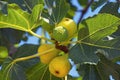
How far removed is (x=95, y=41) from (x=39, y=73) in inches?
18.6

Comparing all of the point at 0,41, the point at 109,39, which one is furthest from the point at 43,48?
the point at 0,41

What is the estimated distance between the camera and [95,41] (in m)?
2.17

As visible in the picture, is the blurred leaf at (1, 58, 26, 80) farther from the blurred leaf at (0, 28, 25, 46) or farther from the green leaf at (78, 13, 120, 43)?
the blurred leaf at (0, 28, 25, 46)

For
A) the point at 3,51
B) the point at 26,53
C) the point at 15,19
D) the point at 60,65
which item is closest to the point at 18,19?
the point at 15,19

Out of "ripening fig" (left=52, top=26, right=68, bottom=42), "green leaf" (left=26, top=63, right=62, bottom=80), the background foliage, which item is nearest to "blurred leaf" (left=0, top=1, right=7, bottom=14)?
the background foliage

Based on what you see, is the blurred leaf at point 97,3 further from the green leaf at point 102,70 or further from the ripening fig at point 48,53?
the ripening fig at point 48,53

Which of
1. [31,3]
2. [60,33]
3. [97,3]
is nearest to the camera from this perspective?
[60,33]

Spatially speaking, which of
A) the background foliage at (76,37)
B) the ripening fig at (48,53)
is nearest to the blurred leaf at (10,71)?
the background foliage at (76,37)

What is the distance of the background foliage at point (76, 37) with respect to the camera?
2102 millimetres

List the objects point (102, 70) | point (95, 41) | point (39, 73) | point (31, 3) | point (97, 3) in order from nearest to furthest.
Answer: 1. point (95, 41)
2. point (31, 3)
3. point (102, 70)
4. point (39, 73)
5. point (97, 3)

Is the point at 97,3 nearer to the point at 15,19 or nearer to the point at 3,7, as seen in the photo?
the point at 3,7

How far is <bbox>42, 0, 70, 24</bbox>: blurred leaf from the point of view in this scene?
7.24 ft

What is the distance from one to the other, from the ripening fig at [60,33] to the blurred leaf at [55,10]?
0.12 meters

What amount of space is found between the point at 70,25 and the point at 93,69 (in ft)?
1.23
